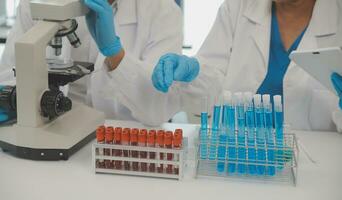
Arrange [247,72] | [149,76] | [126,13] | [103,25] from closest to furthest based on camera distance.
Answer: [103,25]
[149,76]
[126,13]
[247,72]

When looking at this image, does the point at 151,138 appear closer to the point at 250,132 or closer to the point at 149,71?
the point at 250,132

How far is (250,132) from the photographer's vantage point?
123 cm

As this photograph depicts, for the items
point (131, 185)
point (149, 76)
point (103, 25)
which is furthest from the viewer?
point (149, 76)

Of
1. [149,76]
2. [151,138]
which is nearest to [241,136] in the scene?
[151,138]

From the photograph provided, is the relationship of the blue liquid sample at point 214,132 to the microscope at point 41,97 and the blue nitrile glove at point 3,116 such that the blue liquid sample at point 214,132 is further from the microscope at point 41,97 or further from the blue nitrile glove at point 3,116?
the blue nitrile glove at point 3,116

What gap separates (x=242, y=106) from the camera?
1.32 m

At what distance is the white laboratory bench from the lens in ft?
3.65

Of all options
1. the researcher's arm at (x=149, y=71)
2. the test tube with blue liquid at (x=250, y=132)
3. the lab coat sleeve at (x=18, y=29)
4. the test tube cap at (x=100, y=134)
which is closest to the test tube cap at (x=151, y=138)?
the test tube cap at (x=100, y=134)

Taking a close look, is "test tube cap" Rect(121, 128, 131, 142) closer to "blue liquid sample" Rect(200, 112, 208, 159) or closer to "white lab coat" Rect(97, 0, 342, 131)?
"blue liquid sample" Rect(200, 112, 208, 159)

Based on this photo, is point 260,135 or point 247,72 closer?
point 260,135

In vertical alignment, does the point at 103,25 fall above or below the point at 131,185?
above

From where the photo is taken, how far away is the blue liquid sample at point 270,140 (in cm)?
118

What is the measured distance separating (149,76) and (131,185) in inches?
21.5

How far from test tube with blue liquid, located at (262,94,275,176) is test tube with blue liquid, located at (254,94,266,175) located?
0.01m
